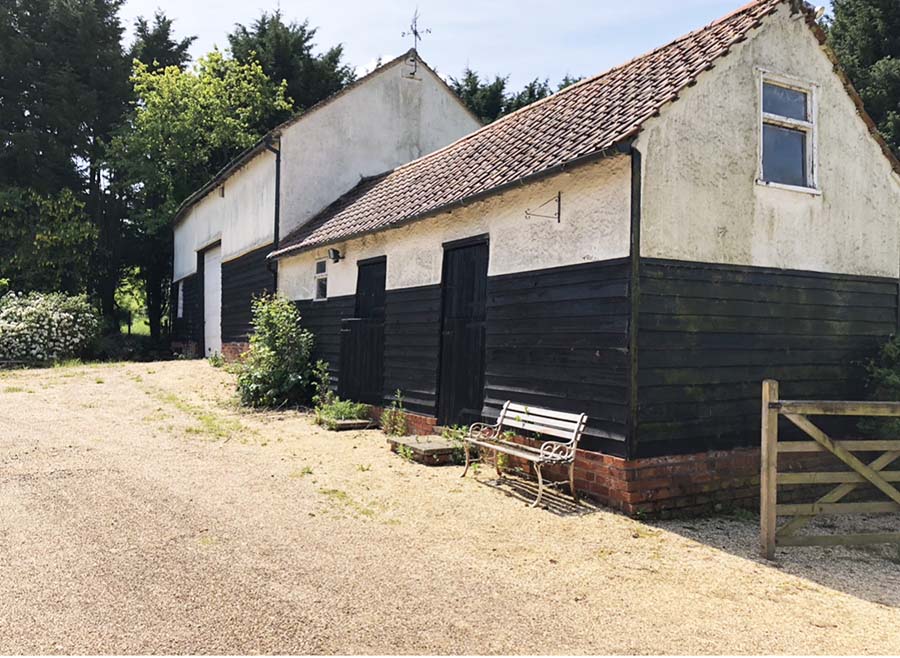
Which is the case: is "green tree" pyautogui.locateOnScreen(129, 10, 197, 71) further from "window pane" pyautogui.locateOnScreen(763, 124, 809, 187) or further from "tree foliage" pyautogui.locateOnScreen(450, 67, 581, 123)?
"window pane" pyautogui.locateOnScreen(763, 124, 809, 187)

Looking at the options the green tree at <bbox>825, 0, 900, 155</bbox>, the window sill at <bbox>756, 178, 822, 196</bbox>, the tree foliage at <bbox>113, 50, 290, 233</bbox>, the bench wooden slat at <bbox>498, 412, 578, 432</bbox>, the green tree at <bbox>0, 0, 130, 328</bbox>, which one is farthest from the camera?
the tree foliage at <bbox>113, 50, 290, 233</bbox>

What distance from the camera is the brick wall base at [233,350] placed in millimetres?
19266

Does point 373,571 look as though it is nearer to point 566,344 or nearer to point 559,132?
point 566,344

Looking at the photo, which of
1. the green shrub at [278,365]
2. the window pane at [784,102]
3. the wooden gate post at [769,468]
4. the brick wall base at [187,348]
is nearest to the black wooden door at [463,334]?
the window pane at [784,102]

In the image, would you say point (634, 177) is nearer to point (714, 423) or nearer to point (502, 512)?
point (714, 423)

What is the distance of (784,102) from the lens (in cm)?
796

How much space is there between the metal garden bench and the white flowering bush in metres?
18.7

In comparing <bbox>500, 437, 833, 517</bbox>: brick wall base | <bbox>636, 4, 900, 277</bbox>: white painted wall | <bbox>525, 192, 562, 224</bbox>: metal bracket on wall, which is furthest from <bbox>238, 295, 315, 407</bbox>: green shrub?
<bbox>636, 4, 900, 277</bbox>: white painted wall

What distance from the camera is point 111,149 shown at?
29.0 m

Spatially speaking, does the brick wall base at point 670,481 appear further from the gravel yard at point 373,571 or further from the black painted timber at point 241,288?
the black painted timber at point 241,288

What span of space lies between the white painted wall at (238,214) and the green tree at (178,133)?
4.17 metres

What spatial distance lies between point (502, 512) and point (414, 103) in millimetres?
13573

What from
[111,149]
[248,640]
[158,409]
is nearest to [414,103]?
[158,409]

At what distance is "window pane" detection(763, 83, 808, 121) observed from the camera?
7801 mm
